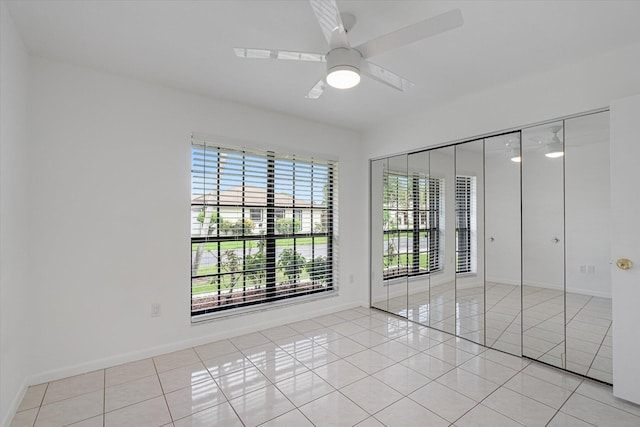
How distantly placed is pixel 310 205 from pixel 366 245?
1046mm

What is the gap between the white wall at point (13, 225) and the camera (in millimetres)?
1820

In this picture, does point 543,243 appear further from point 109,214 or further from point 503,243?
point 109,214

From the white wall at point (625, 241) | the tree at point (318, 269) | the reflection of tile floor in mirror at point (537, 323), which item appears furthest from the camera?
the tree at point (318, 269)

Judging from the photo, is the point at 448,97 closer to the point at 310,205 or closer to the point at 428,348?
the point at 310,205

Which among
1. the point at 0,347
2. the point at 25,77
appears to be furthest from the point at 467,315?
the point at 25,77

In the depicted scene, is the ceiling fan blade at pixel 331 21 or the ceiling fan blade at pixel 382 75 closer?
the ceiling fan blade at pixel 331 21

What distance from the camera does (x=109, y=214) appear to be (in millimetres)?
2598

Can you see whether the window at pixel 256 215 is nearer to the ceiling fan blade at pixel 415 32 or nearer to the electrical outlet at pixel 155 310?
the electrical outlet at pixel 155 310

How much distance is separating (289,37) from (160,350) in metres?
2.96

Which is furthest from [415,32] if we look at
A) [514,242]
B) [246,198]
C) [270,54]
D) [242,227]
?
[242,227]

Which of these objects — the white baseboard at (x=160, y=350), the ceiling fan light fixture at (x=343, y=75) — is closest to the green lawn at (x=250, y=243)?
the white baseboard at (x=160, y=350)

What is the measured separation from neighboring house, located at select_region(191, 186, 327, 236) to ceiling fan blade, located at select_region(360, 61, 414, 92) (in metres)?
1.95

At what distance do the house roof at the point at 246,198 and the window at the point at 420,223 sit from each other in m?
1.31

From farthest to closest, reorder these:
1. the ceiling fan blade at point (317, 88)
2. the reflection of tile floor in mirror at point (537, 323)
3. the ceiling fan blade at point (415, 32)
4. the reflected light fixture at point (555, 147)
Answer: the reflected light fixture at point (555, 147) < the reflection of tile floor in mirror at point (537, 323) < the ceiling fan blade at point (317, 88) < the ceiling fan blade at point (415, 32)
